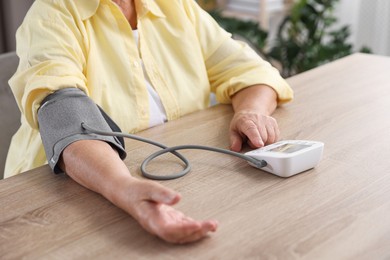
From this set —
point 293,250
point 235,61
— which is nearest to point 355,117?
point 235,61

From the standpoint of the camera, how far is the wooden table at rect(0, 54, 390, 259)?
2.67 ft

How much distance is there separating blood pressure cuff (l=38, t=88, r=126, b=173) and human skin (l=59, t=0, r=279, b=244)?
0.01 metres

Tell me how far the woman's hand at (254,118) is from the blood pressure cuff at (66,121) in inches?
8.7

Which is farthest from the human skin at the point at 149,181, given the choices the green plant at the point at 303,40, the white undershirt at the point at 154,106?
the green plant at the point at 303,40

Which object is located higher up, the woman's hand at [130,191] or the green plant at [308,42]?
the woman's hand at [130,191]

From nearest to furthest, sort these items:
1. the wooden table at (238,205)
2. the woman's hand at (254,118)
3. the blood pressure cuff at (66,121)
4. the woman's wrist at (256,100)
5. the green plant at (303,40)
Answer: the wooden table at (238,205) < the blood pressure cuff at (66,121) < the woman's hand at (254,118) < the woman's wrist at (256,100) < the green plant at (303,40)

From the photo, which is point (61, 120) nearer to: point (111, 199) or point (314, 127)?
point (111, 199)

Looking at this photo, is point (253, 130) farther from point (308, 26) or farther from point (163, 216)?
point (308, 26)

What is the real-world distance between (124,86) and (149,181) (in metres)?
0.41

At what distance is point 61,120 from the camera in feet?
3.49

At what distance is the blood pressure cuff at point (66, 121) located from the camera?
104 centimetres

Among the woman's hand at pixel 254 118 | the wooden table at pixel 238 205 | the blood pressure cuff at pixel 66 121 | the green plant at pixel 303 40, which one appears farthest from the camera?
the green plant at pixel 303 40

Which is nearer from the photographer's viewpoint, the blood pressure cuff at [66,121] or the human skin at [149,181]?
the human skin at [149,181]

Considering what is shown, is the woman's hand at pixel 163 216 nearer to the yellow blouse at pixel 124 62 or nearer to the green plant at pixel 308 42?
the yellow blouse at pixel 124 62
